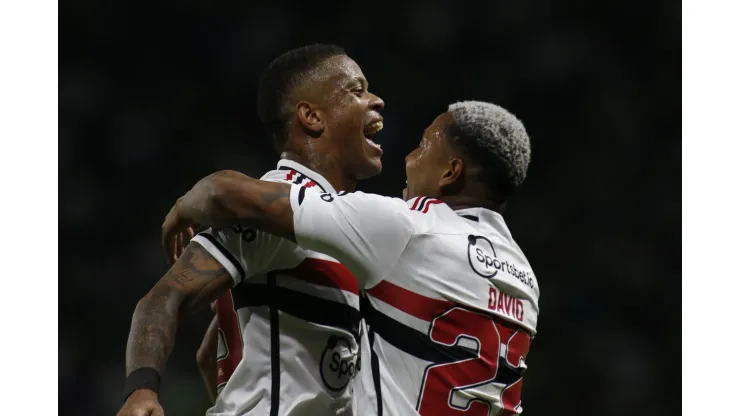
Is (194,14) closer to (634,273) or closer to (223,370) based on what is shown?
(634,273)

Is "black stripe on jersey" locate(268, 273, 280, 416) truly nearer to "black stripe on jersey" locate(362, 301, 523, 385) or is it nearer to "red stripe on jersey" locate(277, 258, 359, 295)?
"red stripe on jersey" locate(277, 258, 359, 295)

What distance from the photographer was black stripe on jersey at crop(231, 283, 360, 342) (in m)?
2.20

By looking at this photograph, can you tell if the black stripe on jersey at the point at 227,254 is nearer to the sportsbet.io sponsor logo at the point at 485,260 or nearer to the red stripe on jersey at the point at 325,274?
the red stripe on jersey at the point at 325,274

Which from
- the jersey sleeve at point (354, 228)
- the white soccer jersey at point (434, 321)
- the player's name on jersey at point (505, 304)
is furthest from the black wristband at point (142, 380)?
the player's name on jersey at point (505, 304)

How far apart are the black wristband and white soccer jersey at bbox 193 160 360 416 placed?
0.33 m

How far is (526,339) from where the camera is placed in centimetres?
258

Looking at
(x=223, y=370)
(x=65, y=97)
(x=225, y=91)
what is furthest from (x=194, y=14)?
(x=223, y=370)

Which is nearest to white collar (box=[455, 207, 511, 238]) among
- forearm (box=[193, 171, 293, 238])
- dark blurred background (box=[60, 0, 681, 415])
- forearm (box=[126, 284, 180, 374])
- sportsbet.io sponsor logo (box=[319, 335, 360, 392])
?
sportsbet.io sponsor logo (box=[319, 335, 360, 392])

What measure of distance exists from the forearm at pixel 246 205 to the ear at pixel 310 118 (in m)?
0.44

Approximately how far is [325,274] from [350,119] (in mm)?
497

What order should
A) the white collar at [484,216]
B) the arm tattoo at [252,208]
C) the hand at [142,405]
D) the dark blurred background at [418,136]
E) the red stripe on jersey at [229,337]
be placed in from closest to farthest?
1. the hand at [142,405]
2. the arm tattoo at [252,208]
3. the red stripe on jersey at [229,337]
4. the white collar at [484,216]
5. the dark blurred background at [418,136]

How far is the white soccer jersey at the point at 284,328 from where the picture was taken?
2.15 metres

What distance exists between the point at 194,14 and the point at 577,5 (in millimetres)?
2450

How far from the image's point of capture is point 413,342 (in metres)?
2.33
